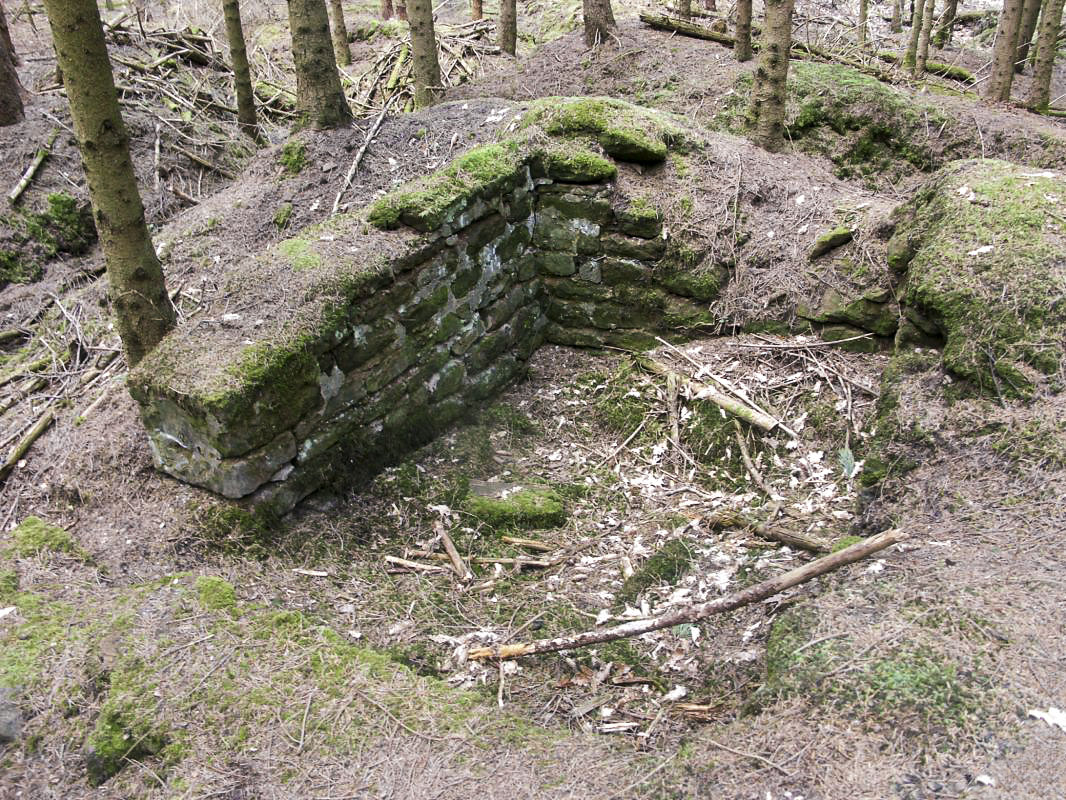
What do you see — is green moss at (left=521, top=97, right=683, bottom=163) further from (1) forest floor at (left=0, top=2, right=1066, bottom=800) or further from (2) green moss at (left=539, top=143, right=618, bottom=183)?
(1) forest floor at (left=0, top=2, right=1066, bottom=800)

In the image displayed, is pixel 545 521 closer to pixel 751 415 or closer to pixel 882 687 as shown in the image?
pixel 751 415

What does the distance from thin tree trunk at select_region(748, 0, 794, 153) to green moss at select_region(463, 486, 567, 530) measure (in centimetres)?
417

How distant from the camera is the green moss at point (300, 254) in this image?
4086 millimetres

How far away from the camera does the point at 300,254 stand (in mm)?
4199

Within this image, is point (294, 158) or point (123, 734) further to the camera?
point (294, 158)

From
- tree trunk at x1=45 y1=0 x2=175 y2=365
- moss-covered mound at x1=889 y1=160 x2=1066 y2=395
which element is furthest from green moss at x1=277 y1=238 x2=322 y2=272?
moss-covered mound at x1=889 y1=160 x2=1066 y2=395

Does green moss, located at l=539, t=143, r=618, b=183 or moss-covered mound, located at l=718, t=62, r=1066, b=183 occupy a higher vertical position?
green moss, located at l=539, t=143, r=618, b=183

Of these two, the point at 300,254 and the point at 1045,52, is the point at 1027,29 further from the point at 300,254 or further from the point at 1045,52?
the point at 300,254

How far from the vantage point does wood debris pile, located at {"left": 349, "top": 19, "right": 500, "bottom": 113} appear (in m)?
11.1

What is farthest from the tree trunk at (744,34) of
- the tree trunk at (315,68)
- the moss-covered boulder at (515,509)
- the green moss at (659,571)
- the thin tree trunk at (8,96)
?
the thin tree trunk at (8,96)

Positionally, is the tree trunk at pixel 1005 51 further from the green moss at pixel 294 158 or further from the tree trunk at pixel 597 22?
the green moss at pixel 294 158

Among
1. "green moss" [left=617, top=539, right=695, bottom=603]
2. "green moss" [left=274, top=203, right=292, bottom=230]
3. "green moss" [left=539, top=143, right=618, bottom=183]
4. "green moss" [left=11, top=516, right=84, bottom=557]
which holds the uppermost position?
"green moss" [left=539, top=143, right=618, bottom=183]

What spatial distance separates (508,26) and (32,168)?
7.49 meters

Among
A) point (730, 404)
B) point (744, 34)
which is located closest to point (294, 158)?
point (730, 404)
